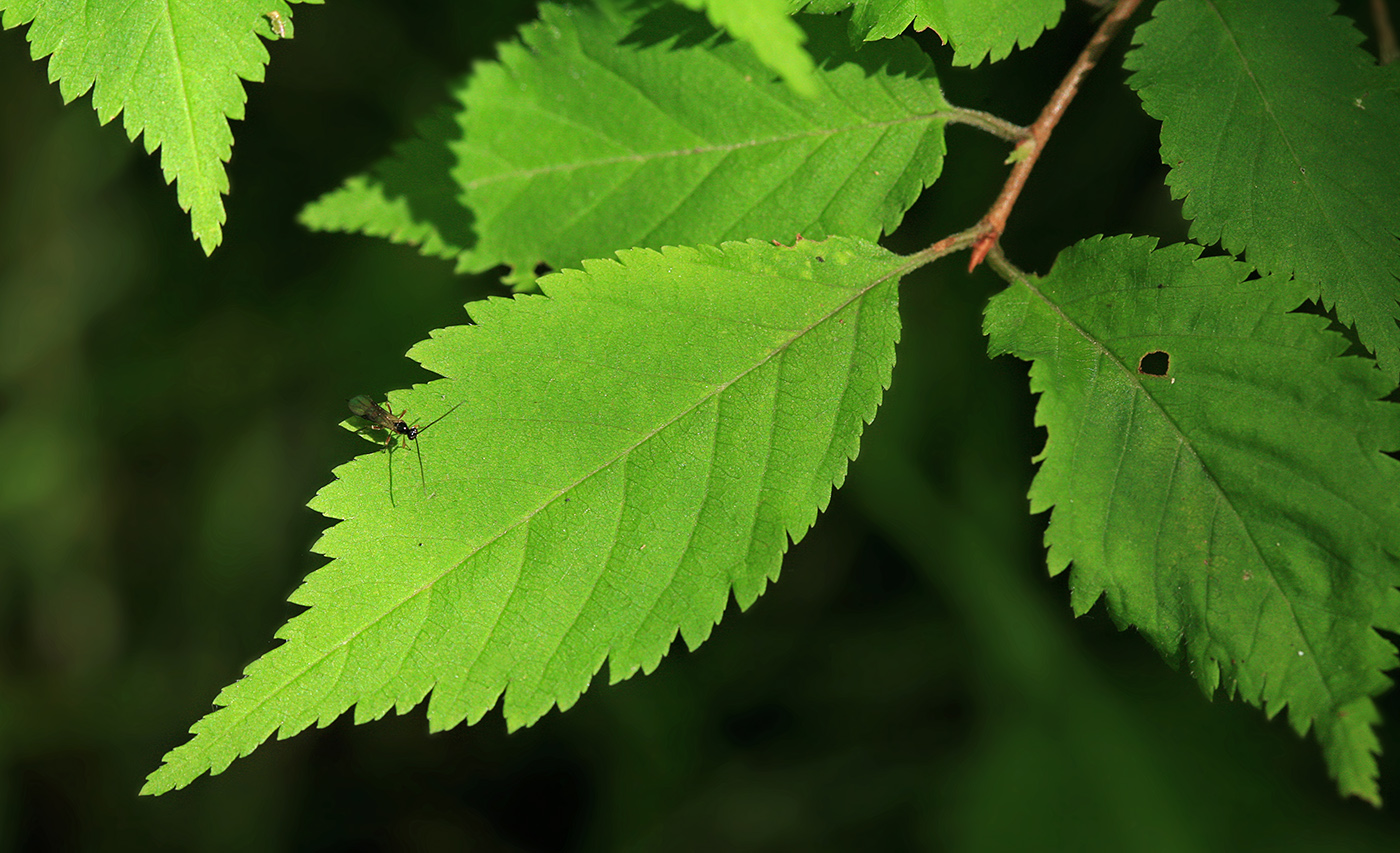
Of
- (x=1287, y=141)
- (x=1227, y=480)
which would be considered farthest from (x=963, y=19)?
(x=1227, y=480)

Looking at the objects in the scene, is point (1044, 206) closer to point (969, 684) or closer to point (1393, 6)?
point (1393, 6)

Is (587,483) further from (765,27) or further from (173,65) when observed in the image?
(173,65)

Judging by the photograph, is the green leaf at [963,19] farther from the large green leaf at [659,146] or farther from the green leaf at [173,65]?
the green leaf at [173,65]

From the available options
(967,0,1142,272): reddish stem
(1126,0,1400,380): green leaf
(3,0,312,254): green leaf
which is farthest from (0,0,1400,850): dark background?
(3,0,312,254): green leaf

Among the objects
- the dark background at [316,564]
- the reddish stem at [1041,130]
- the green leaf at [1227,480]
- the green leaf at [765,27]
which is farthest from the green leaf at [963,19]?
the dark background at [316,564]

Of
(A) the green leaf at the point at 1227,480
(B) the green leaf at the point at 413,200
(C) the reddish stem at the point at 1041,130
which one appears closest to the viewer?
(A) the green leaf at the point at 1227,480

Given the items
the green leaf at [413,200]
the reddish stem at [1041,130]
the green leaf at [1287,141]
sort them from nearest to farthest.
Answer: the green leaf at [1287,141] < the reddish stem at [1041,130] < the green leaf at [413,200]

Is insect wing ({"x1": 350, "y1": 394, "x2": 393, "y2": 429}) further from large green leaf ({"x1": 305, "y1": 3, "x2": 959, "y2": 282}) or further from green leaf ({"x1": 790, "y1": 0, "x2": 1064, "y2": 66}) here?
green leaf ({"x1": 790, "y1": 0, "x2": 1064, "y2": 66})
